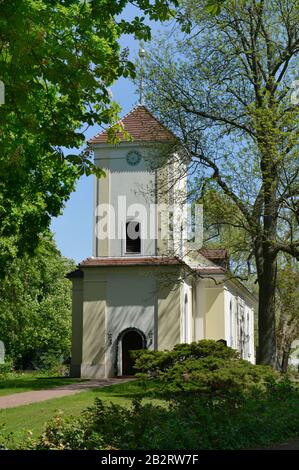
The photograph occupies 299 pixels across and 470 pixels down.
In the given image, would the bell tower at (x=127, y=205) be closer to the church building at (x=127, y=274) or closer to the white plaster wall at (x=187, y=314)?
the church building at (x=127, y=274)

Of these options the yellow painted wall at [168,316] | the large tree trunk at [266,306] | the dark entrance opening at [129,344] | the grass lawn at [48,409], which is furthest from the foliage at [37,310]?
the large tree trunk at [266,306]

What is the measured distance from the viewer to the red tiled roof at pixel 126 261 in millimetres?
35575

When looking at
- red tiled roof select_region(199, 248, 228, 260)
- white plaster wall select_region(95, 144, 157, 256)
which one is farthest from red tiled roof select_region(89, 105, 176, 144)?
red tiled roof select_region(199, 248, 228, 260)

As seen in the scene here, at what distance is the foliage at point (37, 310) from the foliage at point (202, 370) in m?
12.3

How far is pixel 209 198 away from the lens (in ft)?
84.8

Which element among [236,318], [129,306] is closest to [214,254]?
[236,318]

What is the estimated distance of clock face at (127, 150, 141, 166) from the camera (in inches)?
1479

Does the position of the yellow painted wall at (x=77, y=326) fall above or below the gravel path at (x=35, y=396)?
above

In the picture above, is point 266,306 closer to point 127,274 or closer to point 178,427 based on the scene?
point 127,274

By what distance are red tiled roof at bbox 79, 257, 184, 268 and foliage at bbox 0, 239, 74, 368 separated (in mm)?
1973

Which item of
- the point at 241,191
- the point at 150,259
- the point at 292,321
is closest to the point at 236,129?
the point at 241,191
